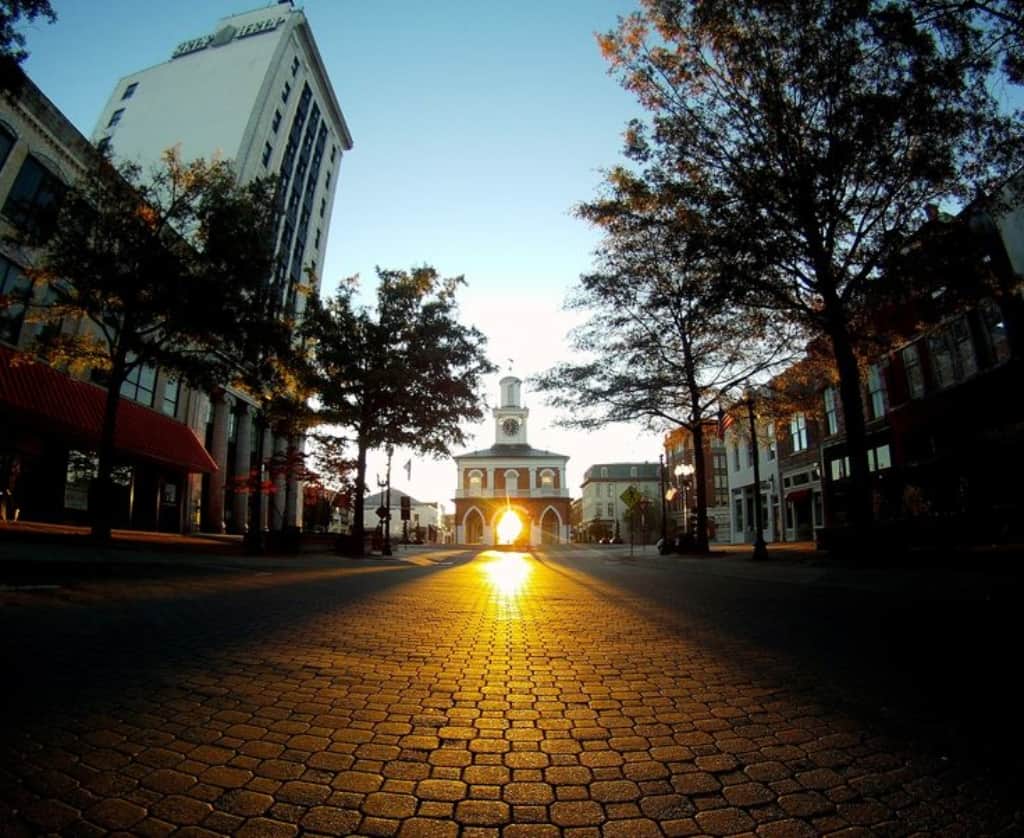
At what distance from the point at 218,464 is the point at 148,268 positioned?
17520 millimetres

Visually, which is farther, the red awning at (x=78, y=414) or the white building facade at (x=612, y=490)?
the white building facade at (x=612, y=490)

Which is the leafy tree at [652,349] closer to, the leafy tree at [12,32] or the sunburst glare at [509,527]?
the leafy tree at [12,32]

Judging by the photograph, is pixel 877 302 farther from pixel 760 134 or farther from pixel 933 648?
pixel 933 648

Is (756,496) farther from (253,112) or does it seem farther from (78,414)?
(253,112)

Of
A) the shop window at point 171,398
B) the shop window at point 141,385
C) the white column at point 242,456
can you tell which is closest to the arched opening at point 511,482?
the white column at point 242,456

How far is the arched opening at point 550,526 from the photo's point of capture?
68.9 meters

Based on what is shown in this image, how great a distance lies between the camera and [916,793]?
1787 millimetres

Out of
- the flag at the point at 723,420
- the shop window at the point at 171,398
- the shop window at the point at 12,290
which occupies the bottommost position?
the flag at the point at 723,420

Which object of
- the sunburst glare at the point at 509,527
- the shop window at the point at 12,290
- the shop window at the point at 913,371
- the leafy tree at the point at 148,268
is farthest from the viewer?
the sunburst glare at the point at 509,527

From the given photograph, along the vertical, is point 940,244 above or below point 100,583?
above

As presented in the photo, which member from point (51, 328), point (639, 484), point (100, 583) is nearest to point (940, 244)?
point (100, 583)

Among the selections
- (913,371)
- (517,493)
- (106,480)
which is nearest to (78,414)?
(106,480)

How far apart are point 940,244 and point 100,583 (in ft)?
50.4

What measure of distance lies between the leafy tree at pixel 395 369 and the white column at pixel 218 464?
10.7 metres
